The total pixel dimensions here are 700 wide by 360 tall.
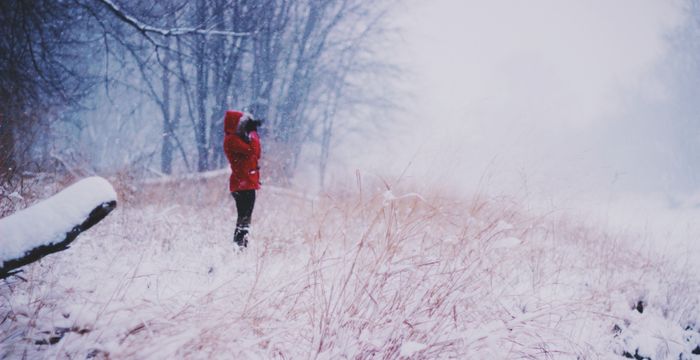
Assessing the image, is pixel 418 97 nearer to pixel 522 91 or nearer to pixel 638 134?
pixel 522 91

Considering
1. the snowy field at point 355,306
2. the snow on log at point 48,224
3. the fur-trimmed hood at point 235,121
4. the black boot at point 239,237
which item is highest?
the fur-trimmed hood at point 235,121

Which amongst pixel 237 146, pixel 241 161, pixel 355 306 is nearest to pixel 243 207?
pixel 241 161

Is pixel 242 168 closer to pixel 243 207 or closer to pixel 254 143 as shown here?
pixel 254 143

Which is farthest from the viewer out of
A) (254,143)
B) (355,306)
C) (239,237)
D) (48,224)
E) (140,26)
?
(140,26)

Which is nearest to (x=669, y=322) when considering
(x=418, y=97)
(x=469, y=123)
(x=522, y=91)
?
(x=469, y=123)

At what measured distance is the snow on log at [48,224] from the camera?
1.08 m

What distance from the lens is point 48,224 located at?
112 cm

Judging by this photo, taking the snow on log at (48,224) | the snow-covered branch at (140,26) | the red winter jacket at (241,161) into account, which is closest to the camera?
the snow on log at (48,224)

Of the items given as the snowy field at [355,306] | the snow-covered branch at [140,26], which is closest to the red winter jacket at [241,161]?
the snowy field at [355,306]

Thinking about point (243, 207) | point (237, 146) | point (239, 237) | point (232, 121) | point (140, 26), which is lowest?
point (239, 237)

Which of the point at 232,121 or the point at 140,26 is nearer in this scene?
the point at 232,121

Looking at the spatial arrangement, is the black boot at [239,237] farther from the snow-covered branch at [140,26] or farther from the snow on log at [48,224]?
the snow-covered branch at [140,26]

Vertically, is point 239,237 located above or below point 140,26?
below

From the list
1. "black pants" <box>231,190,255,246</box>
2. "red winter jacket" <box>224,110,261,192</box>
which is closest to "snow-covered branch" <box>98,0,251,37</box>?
"red winter jacket" <box>224,110,261,192</box>
